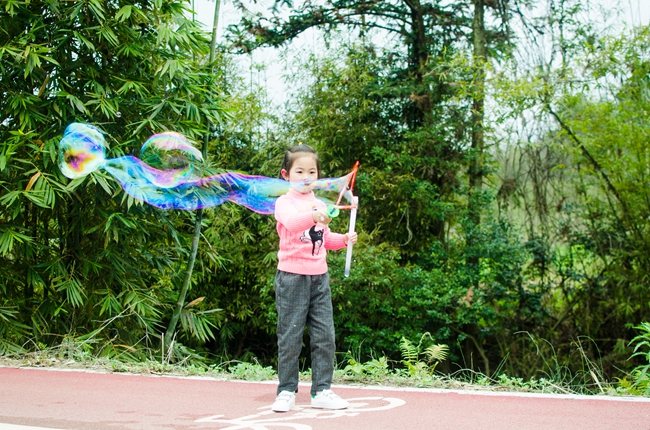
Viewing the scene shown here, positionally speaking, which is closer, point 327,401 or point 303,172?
point 327,401

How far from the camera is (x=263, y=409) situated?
3.45 metres

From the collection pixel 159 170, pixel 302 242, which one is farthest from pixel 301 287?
pixel 159 170

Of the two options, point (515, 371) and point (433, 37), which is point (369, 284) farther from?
point (433, 37)

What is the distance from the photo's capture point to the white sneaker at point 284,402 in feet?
11.1

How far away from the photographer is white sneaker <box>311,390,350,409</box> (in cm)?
345

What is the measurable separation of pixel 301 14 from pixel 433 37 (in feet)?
7.35

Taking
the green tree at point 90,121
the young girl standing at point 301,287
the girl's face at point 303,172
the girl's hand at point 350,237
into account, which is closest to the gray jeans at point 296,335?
the young girl standing at point 301,287

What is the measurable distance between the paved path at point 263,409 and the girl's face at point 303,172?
Answer: 1133 mm

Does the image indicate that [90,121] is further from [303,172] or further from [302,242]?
[302,242]

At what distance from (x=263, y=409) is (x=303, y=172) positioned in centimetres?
121

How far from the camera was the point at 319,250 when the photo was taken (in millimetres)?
3576

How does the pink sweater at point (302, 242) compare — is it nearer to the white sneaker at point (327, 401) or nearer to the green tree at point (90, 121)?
the white sneaker at point (327, 401)

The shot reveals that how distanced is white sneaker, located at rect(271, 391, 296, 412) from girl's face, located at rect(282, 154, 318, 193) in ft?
3.38

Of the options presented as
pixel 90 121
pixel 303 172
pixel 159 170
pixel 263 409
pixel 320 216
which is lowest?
pixel 263 409
